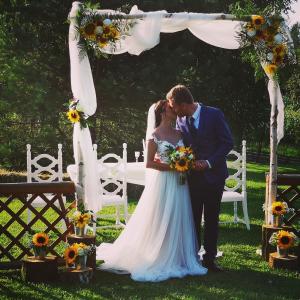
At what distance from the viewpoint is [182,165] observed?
5.99 m

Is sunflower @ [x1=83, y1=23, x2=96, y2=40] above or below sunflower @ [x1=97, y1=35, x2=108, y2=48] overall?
above

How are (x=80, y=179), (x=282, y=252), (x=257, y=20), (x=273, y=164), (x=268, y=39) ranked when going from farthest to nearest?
(x=273, y=164), (x=268, y=39), (x=257, y=20), (x=282, y=252), (x=80, y=179)

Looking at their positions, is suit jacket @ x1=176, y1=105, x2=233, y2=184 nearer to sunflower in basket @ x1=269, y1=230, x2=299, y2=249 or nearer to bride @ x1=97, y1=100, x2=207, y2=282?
bride @ x1=97, y1=100, x2=207, y2=282

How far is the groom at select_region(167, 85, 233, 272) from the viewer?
6.01m

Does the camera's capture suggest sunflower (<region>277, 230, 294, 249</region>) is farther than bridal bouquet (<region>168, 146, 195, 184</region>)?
Yes

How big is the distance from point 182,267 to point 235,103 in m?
10.5

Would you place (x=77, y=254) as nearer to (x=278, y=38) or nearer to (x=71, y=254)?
(x=71, y=254)

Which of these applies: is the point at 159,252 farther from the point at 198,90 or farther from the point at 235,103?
the point at 235,103

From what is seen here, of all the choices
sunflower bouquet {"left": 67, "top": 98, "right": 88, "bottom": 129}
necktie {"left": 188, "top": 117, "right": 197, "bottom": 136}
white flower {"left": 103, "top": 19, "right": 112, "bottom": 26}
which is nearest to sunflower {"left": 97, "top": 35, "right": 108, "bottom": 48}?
white flower {"left": 103, "top": 19, "right": 112, "bottom": 26}

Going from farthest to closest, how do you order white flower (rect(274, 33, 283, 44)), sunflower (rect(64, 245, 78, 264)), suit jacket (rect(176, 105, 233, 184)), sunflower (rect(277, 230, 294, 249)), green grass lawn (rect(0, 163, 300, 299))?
white flower (rect(274, 33, 283, 44))
sunflower (rect(277, 230, 294, 249))
suit jacket (rect(176, 105, 233, 184))
sunflower (rect(64, 245, 78, 264))
green grass lawn (rect(0, 163, 300, 299))

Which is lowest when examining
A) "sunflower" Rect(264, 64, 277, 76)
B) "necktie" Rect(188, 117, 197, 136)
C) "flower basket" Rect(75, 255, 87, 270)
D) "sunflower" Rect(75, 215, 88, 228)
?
"flower basket" Rect(75, 255, 87, 270)

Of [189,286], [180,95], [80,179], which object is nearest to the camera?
[189,286]

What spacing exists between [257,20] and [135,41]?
1508 mm

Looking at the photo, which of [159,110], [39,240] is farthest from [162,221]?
[39,240]
